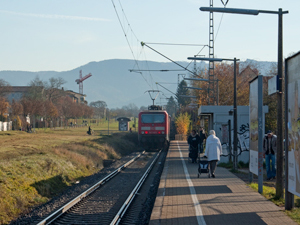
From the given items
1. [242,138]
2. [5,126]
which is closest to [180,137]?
[5,126]

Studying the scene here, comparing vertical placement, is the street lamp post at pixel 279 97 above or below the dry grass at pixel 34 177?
above

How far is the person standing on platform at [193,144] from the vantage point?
20.0m

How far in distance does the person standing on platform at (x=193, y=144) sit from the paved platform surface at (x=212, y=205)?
5.74 m

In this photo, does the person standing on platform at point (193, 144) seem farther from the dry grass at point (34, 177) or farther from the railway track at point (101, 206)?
the dry grass at point (34, 177)

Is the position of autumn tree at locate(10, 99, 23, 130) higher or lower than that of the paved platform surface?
higher

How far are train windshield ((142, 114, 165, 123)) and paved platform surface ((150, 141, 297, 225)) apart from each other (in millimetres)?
18333

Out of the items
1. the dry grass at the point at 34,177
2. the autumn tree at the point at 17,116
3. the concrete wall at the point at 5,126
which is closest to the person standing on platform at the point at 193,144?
the dry grass at the point at 34,177

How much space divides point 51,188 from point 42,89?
73.1 m

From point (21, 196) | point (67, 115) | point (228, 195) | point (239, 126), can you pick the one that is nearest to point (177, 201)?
point (228, 195)

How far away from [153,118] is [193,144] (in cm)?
1262

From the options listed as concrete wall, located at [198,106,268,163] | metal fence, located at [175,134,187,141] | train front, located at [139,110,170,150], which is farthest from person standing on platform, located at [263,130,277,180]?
metal fence, located at [175,134,187,141]

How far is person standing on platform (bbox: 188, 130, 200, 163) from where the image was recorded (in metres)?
20.0

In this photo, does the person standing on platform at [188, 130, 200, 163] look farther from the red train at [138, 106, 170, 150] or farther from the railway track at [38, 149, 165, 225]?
the red train at [138, 106, 170, 150]

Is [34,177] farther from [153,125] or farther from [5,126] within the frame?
[5,126]
